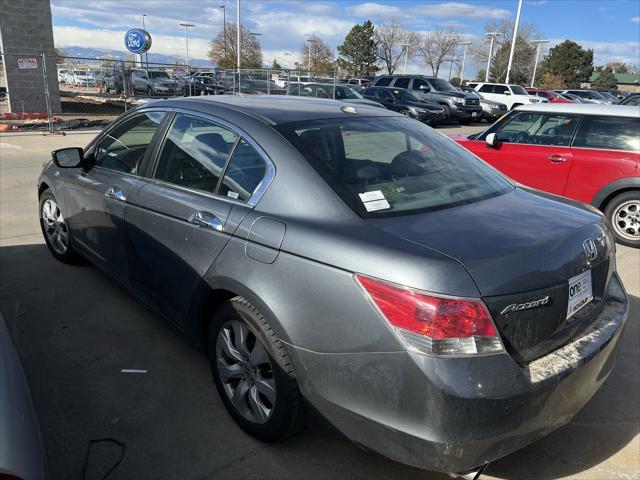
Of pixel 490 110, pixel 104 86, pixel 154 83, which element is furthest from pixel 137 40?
pixel 490 110

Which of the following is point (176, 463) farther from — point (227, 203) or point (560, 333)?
point (560, 333)

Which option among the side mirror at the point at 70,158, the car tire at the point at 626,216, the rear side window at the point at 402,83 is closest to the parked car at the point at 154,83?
the rear side window at the point at 402,83

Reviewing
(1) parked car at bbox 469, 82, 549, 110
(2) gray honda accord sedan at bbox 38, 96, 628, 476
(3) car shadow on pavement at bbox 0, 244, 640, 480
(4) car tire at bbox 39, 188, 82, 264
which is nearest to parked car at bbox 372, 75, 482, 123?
(1) parked car at bbox 469, 82, 549, 110

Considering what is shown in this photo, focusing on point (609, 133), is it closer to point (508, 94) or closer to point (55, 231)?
point (55, 231)

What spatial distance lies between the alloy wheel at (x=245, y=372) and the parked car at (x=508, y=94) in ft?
87.6

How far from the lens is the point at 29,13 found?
1806 centimetres

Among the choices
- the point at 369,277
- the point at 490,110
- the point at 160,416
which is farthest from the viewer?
the point at 490,110

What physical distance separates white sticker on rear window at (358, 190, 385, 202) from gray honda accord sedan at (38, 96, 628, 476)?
0.02m

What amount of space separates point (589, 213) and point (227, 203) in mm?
1933

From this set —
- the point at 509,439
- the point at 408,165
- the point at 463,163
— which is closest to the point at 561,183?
the point at 463,163

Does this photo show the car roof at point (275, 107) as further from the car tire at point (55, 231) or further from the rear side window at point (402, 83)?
the rear side window at point (402, 83)

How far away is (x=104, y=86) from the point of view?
26375mm

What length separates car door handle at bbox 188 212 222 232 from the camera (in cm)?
272

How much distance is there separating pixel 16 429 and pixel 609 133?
22.5 feet
